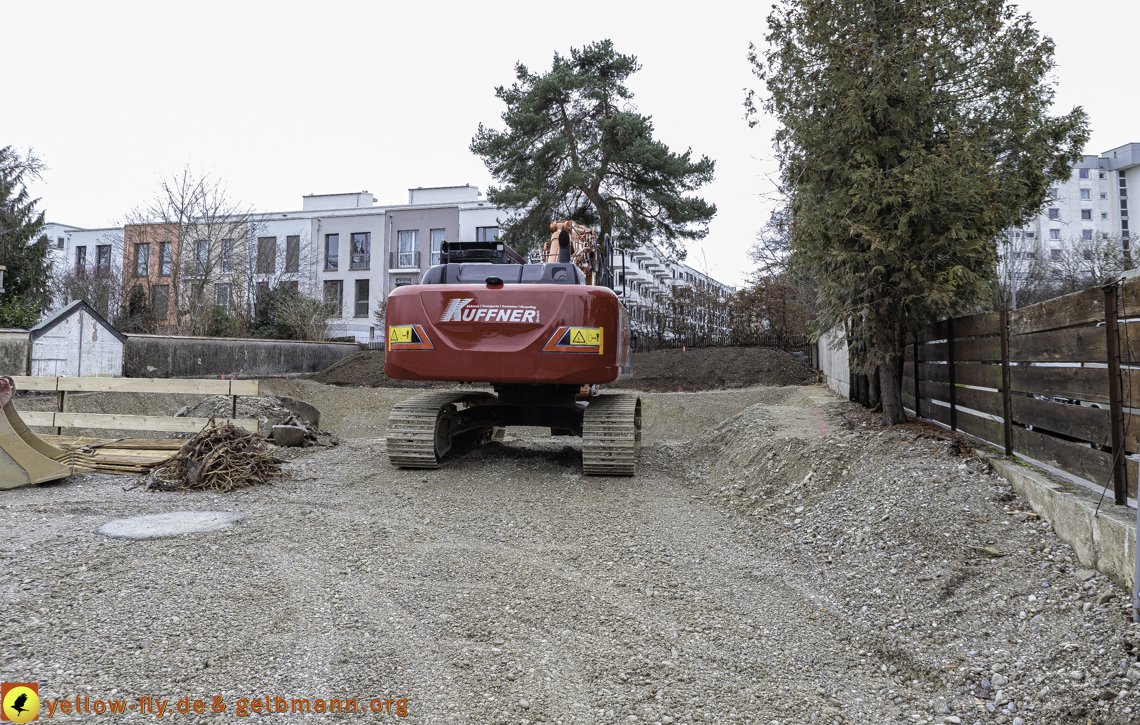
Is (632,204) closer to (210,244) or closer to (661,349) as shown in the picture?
(661,349)

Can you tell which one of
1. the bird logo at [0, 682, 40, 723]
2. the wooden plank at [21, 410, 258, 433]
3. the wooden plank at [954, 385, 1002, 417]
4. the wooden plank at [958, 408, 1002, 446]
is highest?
the wooden plank at [954, 385, 1002, 417]

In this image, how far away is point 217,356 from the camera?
18875 mm

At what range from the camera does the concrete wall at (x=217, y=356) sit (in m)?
17.2

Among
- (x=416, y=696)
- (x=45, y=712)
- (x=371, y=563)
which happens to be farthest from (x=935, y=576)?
(x=45, y=712)

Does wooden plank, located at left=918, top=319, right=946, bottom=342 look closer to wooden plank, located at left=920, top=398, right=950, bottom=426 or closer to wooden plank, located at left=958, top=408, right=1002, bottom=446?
wooden plank, located at left=920, top=398, right=950, bottom=426

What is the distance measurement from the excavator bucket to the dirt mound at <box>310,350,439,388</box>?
13.3 metres

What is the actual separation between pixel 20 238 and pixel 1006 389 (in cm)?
3019

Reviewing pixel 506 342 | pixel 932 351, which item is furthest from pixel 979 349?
pixel 506 342

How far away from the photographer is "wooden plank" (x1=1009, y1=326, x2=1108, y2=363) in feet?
12.0

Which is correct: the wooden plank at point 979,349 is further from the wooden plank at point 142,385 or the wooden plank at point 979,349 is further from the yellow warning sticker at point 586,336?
the wooden plank at point 142,385

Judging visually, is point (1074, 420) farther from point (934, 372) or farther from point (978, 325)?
point (934, 372)

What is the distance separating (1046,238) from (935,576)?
2755 inches

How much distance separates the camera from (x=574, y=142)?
2048 centimetres

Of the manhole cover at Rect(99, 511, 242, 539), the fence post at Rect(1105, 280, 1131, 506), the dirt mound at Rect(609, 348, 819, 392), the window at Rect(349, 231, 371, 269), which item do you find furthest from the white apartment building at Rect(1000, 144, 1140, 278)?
the manhole cover at Rect(99, 511, 242, 539)
